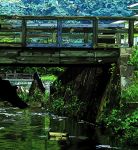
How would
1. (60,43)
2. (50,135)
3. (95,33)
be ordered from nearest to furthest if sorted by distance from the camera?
(50,135), (60,43), (95,33)

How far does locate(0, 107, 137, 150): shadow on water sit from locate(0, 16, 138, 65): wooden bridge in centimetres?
345

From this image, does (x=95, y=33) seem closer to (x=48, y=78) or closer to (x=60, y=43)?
(x=60, y=43)

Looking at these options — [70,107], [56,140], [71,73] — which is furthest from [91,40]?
[71,73]

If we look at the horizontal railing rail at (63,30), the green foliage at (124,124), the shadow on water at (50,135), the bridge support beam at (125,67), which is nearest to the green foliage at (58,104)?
the shadow on water at (50,135)

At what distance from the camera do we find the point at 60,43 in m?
24.7

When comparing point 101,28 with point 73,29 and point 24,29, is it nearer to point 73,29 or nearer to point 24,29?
point 73,29

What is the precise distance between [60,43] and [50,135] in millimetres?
4319

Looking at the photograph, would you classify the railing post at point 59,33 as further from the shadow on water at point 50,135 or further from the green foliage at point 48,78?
the green foliage at point 48,78

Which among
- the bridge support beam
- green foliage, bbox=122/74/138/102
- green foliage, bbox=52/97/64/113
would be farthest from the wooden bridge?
green foliage, bbox=52/97/64/113

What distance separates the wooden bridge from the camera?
2439 cm

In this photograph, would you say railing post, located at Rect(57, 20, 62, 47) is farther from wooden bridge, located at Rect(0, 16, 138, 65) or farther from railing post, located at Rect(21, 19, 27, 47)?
railing post, located at Rect(21, 19, 27, 47)

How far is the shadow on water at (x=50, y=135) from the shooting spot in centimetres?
2120

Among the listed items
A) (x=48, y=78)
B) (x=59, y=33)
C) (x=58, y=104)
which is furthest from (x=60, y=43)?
(x=48, y=78)

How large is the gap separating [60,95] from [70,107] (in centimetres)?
407
